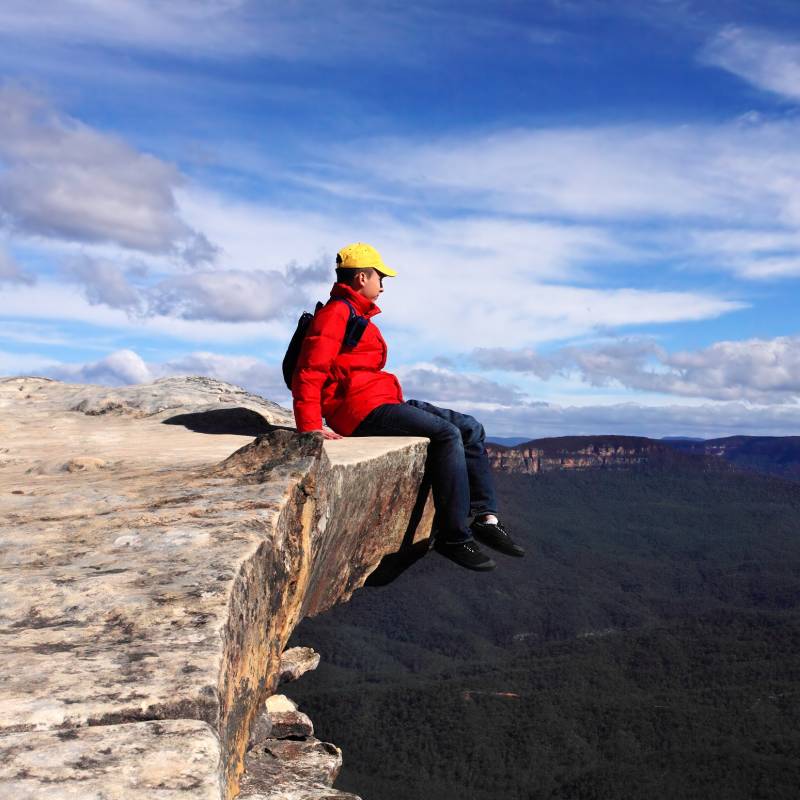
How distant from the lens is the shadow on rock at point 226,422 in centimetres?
1186

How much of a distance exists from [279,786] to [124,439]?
15.8 feet

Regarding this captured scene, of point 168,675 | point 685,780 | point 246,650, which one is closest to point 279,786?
point 246,650

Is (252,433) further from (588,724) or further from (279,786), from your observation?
(588,724)

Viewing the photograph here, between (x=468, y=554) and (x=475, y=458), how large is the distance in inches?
55.2

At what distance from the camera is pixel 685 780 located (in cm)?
15338

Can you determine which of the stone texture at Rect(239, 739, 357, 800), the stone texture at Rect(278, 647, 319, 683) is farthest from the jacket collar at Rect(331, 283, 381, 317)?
the stone texture at Rect(278, 647, 319, 683)

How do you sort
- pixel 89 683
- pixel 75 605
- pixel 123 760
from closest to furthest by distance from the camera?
pixel 123 760, pixel 89 683, pixel 75 605

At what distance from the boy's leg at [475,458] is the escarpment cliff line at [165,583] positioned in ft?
2.34

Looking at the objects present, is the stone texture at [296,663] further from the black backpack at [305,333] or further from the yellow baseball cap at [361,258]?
the yellow baseball cap at [361,258]

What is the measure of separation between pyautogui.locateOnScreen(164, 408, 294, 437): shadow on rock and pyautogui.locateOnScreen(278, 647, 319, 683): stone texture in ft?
11.0

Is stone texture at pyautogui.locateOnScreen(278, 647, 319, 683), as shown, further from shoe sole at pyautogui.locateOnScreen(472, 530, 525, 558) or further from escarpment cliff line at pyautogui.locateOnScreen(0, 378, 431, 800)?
shoe sole at pyautogui.locateOnScreen(472, 530, 525, 558)

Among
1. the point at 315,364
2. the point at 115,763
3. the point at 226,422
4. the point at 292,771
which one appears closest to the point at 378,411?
the point at 315,364

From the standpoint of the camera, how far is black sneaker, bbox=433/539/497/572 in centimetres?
922

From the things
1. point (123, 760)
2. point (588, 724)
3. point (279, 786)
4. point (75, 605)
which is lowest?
point (588, 724)
